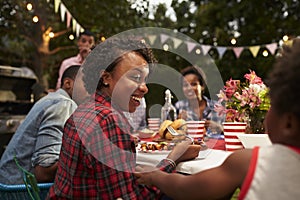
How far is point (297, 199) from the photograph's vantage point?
896mm

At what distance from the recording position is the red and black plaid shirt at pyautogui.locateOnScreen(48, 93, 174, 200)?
134 centimetres

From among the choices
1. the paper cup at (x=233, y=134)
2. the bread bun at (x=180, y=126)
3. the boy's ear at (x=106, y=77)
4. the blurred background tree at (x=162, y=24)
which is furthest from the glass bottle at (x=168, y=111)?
the blurred background tree at (x=162, y=24)

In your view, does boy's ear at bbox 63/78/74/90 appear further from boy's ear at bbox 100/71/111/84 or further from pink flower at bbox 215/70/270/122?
boy's ear at bbox 100/71/111/84

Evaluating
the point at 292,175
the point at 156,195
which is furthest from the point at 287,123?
the point at 156,195

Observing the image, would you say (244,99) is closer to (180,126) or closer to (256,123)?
(256,123)

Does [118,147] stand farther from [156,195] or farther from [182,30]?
[182,30]

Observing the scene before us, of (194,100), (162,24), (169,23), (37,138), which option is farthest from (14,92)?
(169,23)

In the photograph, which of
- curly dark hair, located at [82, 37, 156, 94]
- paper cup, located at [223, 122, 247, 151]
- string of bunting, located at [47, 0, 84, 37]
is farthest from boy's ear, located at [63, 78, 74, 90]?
string of bunting, located at [47, 0, 84, 37]

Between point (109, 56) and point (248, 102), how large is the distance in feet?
2.26

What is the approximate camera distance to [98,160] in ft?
4.48

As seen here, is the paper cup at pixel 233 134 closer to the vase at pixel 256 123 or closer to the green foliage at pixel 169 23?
the vase at pixel 256 123

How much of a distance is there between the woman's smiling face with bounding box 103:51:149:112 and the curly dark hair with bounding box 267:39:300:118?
0.75 meters

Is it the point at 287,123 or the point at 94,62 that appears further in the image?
the point at 94,62

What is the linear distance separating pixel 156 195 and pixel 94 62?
611 millimetres
